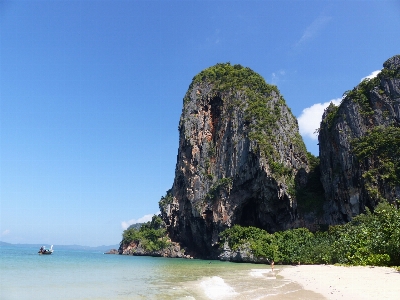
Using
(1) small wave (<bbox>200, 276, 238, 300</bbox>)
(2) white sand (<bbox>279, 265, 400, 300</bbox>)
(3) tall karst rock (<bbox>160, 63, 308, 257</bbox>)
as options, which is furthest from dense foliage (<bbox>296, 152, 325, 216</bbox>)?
(1) small wave (<bbox>200, 276, 238, 300</bbox>)

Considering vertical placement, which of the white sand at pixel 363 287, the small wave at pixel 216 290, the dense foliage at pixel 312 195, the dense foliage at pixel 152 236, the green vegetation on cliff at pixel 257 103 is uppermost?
the green vegetation on cliff at pixel 257 103

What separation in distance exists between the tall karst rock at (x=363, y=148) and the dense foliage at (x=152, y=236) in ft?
90.8

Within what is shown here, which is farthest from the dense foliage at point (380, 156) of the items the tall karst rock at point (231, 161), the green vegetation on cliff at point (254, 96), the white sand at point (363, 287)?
the white sand at point (363, 287)

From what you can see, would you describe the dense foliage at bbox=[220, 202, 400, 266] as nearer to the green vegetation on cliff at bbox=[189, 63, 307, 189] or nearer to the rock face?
the green vegetation on cliff at bbox=[189, 63, 307, 189]

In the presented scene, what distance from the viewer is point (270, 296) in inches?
455

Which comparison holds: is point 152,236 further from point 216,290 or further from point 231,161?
point 216,290

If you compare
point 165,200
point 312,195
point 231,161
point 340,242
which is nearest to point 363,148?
point 312,195

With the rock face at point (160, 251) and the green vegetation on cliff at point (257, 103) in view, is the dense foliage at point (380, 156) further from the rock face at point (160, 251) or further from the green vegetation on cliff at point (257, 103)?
the rock face at point (160, 251)

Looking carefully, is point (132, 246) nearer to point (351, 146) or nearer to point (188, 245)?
point (188, 245)

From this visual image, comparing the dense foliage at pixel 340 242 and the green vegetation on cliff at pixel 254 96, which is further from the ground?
the green vegetation on cliff at pixel 254 96

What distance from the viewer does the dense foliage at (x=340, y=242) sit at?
57.5 feet

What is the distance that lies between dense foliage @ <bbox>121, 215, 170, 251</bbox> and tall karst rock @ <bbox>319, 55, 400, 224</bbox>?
27671mm

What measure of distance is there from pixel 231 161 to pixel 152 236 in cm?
2038

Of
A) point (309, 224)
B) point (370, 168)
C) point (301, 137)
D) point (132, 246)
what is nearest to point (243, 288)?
point (370, 168)
